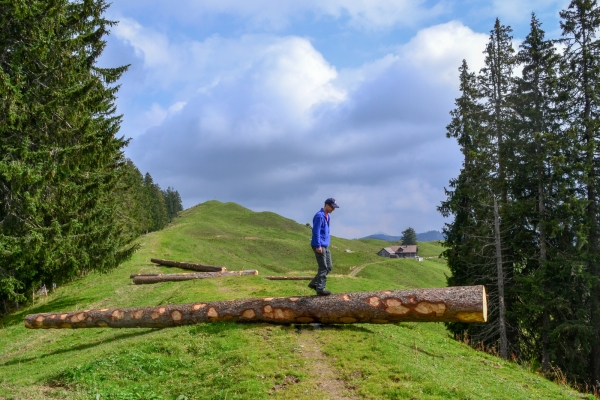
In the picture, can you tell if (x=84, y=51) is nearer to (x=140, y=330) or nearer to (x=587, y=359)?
(x=140, y=330)

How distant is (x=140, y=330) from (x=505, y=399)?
36.9 feet

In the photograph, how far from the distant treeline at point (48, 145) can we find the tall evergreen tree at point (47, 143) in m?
0.04

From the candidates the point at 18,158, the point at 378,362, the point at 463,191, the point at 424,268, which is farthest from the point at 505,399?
the point at 424,268

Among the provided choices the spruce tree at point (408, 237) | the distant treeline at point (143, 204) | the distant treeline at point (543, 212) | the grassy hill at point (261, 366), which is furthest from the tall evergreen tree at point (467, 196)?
the spruce tree at point (408, 237)

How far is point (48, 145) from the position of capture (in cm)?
1817

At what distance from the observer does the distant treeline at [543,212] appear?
2262 cm

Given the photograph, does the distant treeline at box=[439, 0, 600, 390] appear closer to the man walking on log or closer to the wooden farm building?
the man walking on log

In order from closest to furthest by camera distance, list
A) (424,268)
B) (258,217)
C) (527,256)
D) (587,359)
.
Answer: (587,359), (527,256), (424,268), (258,217)

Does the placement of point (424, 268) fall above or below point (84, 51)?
below

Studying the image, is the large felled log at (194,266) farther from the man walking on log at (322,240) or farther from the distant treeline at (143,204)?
the man walking on log at (322,240)

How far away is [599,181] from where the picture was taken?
23.3 m

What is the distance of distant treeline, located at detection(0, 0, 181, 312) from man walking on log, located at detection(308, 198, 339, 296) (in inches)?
469

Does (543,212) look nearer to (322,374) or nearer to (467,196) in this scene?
(467,196)

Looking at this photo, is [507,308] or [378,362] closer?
[378,362]
